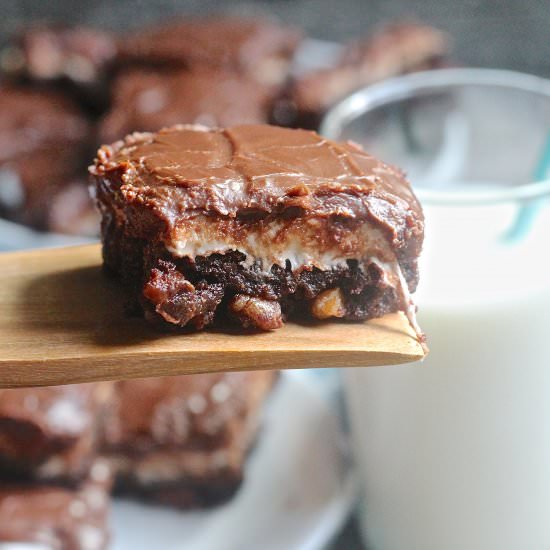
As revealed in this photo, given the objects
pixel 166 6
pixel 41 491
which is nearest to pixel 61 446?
pixel 41 491

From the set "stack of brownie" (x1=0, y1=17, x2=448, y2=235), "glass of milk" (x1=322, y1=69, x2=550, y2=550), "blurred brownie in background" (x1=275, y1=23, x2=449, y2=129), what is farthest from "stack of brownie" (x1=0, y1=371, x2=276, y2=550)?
"blurred brownie in background" (x1=275, y1=23, x2=449, y2=129)

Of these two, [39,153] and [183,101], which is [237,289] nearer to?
[183,101]

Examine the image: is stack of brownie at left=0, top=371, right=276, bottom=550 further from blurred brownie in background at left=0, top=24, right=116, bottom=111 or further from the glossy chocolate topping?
blurred brownie in background at left=0, top=24, right=116, bottom=111

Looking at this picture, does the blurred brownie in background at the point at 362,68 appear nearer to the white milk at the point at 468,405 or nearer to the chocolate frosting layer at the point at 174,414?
the chocolate frosting layer at the point at 174,414

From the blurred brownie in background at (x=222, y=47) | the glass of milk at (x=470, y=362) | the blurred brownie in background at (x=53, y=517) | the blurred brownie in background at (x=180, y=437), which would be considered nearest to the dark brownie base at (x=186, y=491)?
the blurred brownie in background at (x=180, y=437)

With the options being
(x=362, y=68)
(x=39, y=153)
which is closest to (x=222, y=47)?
(x=362, y=68)

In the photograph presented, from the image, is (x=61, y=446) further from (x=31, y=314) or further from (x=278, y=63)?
(x=278, y=63)
